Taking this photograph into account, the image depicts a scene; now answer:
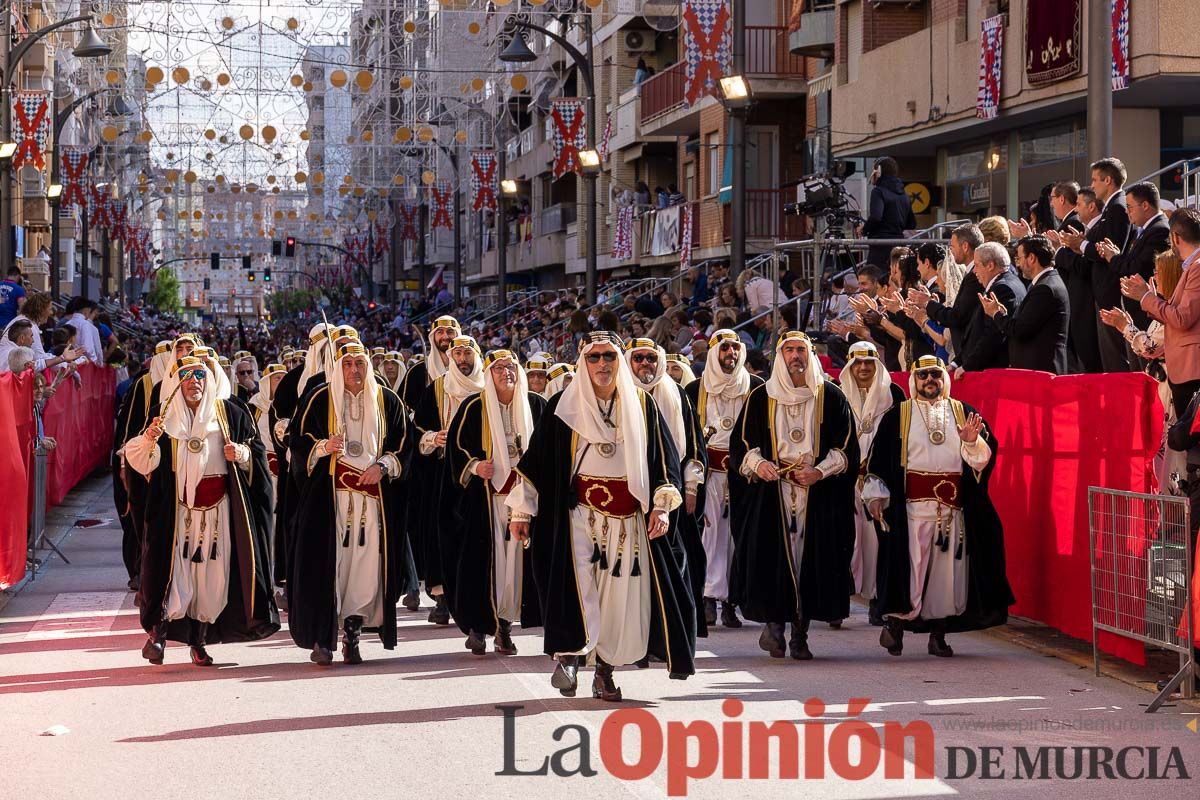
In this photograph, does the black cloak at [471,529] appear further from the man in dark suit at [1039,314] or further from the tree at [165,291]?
the tree at [165,291]

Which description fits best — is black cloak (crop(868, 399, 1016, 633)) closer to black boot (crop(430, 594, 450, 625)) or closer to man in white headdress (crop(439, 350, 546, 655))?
man in white headdress (crop(439, 350, 546, 655))

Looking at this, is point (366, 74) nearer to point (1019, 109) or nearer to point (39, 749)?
point (1019, 109)

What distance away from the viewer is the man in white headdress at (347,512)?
1145 centimetres

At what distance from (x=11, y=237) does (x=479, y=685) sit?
25.9 m

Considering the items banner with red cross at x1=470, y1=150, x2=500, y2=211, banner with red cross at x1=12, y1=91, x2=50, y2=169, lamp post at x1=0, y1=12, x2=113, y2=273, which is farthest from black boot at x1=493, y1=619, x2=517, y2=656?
banner with red cross at x1=470, y1=150, x2=500, y2=211

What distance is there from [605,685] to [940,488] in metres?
3.00

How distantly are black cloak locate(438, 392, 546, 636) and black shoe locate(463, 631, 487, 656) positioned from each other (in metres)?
0.05

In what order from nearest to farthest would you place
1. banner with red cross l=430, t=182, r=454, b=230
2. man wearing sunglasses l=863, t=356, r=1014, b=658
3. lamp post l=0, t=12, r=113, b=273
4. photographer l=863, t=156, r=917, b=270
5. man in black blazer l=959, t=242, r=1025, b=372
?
man wearing sunglasses l=863, t=356, r=1014, b=658 → man in black blazer l=959, t=242, r=1025, b=372 → photographer l=863, t=156, r=917, b=270 → lamp post l=0, t=12, r=113, b=273 → banner with red cross l=430, t=182, r=454, b=230

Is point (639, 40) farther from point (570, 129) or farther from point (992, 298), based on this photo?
point (992, 298)

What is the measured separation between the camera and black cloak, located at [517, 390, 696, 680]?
995 cm

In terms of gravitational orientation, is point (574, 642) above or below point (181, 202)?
below

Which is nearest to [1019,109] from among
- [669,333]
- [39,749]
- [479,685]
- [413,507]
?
[669,333]

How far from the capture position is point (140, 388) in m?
13.9

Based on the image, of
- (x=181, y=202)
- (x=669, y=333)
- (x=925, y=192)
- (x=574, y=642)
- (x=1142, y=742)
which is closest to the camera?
(x=1142, y=742)
